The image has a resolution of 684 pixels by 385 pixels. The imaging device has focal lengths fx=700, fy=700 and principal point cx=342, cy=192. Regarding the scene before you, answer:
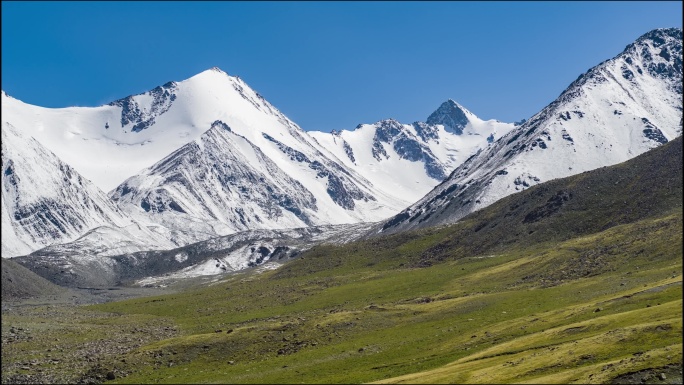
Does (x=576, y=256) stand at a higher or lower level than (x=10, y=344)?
lower

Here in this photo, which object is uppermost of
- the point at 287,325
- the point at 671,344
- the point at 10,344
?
the point at 10,344

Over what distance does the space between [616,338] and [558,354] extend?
7.00 metres

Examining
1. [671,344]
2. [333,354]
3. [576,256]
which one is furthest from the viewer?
[576,256]

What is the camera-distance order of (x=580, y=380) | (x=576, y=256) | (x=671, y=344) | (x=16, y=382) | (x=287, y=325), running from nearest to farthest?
(x=580, y=380)
(x=671, y=344)
(x=16, y=382)
(x=287, y=325)
(x=576, y=256)

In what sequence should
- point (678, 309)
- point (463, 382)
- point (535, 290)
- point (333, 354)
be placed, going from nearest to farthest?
point (463, 382), point (678, 309), point (333, 354), point (535, 290)

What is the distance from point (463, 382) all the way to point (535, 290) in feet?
275

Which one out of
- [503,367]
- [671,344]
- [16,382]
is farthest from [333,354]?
[671,344]

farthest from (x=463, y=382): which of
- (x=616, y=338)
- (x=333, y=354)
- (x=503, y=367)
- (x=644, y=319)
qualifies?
(x=333, y=354)

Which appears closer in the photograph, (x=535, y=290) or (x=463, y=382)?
(x=463, y=382)

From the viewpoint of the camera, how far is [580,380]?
66.9m

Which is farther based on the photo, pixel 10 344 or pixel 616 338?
pixel 10 344

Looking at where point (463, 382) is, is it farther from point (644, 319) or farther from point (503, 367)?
point (644, 319)

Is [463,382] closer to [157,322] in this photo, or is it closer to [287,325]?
[287,325]

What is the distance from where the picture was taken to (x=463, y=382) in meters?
78.1
